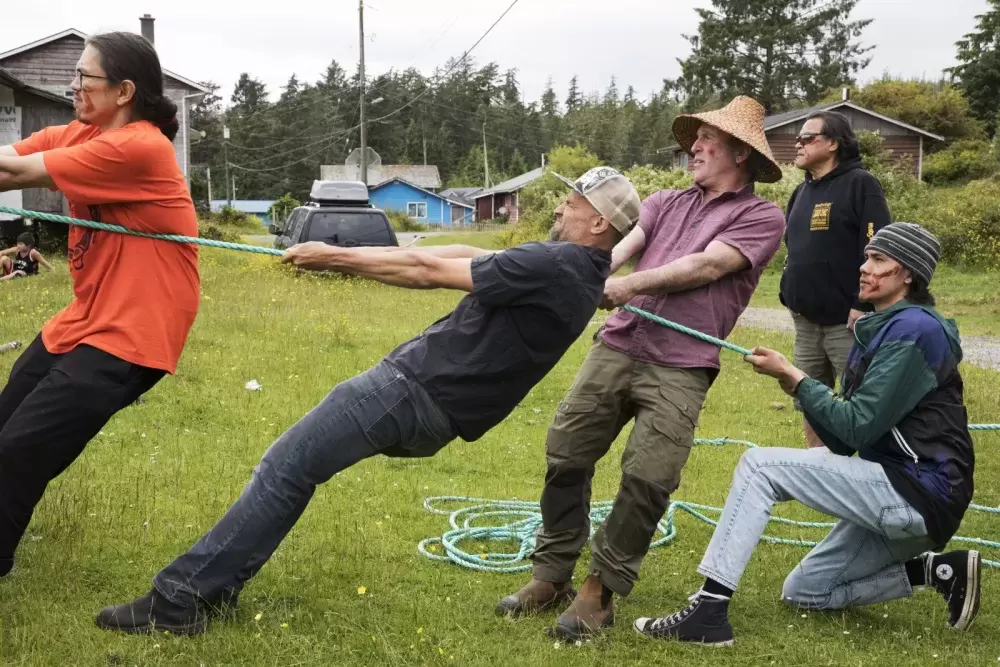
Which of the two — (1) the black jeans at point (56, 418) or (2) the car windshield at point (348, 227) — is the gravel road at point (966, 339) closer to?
(2) the car windshield at point (348, 227)

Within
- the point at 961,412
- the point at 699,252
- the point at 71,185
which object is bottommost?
the point at 961,412

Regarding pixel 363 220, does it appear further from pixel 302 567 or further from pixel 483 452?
pixel 302 567

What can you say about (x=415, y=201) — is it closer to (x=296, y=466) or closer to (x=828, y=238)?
(x=828, y=238)

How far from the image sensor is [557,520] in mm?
4645

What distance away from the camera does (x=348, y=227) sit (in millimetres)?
20578

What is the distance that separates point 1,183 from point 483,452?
4472 millimetres

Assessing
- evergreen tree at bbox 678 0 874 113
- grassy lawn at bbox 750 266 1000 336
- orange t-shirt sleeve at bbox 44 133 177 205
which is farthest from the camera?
evergreen tree at bbox 678 0 874 113

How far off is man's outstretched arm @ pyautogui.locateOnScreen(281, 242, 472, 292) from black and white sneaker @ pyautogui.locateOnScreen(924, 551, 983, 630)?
243 cm

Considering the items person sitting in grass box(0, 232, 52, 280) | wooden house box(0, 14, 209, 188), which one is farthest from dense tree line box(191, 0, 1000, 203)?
person sitting in grass box(0, 232, 52, 280)

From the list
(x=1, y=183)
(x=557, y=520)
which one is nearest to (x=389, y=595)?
(x=557, y=520)

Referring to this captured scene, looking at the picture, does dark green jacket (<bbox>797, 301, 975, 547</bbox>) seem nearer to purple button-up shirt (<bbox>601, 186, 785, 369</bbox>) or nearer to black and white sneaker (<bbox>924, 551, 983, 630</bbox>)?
black and white sneaker (<bbox>924, 551, 983, 630</bbox>)

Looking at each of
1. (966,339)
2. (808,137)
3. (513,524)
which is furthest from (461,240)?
(513,524)

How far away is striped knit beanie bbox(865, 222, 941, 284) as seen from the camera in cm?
416

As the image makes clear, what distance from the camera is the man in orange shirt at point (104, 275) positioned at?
3.86 meters
